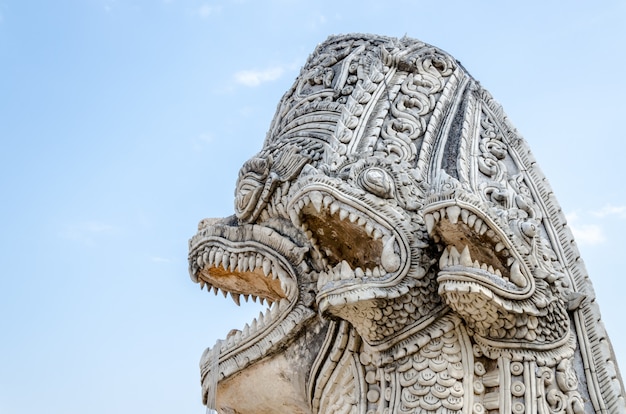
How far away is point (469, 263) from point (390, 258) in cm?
50

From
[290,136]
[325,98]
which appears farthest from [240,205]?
[325,98]

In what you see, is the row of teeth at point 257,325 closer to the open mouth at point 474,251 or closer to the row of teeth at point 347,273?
the row of teeth at point 347,273

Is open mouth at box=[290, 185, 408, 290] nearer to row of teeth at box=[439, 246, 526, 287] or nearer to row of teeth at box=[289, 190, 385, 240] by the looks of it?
row of teeth at box=[289, 190, 385, 240]

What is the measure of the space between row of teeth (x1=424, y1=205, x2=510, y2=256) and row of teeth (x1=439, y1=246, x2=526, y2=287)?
4.2 inches

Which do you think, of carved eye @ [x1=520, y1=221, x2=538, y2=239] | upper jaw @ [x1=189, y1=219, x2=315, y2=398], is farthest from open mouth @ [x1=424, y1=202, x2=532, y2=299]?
upper jaw @ [x1=189, y1=219, x2=315, y2=398]

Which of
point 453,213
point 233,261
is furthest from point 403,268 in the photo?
point 233,261

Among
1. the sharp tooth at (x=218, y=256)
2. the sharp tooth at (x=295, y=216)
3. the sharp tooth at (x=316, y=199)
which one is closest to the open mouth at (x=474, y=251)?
the sharp tooth at (x=316, y=199)

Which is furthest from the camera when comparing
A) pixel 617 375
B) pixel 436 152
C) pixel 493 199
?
pixel 436 152

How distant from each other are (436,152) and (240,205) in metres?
1.52

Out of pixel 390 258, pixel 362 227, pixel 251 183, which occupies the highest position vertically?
pixel 251 183

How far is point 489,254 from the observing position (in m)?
5.32

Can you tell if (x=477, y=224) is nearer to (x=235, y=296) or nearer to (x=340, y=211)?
(x=340, y=211)

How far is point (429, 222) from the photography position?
5242 millimetres

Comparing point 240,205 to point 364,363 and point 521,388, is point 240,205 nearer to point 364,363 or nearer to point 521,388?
point 364,363
